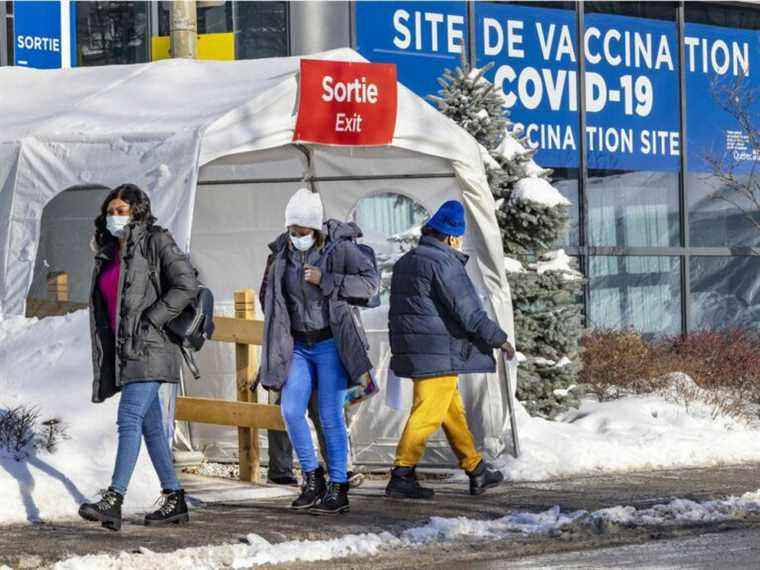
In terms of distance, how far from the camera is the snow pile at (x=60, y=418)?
10211 millimetres

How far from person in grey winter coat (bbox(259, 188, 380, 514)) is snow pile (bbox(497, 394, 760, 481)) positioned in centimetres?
217

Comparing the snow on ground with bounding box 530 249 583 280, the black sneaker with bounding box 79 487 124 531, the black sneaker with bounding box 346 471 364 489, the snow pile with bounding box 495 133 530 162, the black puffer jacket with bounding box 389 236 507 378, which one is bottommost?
the black sneaker with bounding box 346 471 364 489

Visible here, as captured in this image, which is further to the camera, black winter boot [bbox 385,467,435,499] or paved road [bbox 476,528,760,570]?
black winter boot [bbox 385,467,435,499]

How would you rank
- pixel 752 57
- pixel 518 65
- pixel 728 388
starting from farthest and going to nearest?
pixel 752 57 → pixel 518 65 → pixel 728 388

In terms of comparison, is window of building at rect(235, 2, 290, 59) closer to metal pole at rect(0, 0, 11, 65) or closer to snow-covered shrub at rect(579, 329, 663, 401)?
metal pole at rect(0, 0, 11, 65)

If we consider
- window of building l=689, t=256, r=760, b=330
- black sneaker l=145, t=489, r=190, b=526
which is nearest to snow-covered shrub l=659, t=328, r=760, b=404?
window of building l=689, t=256, r=760, b=330

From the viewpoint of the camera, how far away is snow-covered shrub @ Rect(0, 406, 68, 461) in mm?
10688

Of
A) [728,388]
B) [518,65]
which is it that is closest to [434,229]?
[728,388]

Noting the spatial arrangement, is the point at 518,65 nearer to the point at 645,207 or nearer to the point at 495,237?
the point at 645,207

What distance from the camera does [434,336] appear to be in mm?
11195

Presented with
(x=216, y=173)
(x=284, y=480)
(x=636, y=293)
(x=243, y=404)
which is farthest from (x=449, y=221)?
(x=636, y=293)

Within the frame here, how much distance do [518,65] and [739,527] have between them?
471 inches

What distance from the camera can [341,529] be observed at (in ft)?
31.3

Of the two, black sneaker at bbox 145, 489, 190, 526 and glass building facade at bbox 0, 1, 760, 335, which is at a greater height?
glass building facade at bbox 0, 1, 760, 335
